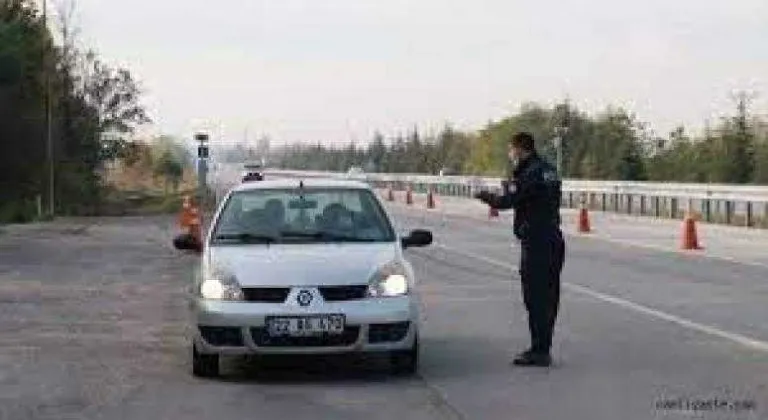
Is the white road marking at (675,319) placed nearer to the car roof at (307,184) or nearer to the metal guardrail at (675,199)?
the car roof at (307,184)

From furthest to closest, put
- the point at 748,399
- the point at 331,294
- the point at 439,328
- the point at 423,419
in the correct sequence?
1. the point at 439,328
2. the point at 331,294
3. the point at 748,399
4. the point at 423,419

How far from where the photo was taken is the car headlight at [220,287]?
32.2 ft

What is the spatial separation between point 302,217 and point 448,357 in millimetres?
1672

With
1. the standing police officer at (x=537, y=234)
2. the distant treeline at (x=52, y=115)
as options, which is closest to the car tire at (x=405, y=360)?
the standing police officer at (x=537, y=234)

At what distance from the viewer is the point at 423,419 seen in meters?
8.41

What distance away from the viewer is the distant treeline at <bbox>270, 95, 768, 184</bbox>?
64812mm

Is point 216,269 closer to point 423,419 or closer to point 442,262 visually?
point 423,419

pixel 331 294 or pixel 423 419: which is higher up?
pixel 331 294

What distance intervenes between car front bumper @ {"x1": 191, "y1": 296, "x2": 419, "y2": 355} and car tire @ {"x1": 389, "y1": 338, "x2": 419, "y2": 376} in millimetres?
233

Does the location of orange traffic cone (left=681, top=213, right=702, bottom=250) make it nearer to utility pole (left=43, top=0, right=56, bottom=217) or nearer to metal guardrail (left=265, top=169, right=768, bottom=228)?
metal guardrail (left=265, top=169, right=768, bottom=228)

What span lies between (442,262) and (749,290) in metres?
6.77

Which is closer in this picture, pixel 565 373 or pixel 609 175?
pixel 565 373

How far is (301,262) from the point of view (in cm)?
993

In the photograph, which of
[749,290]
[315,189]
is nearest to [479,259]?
[749,290]
